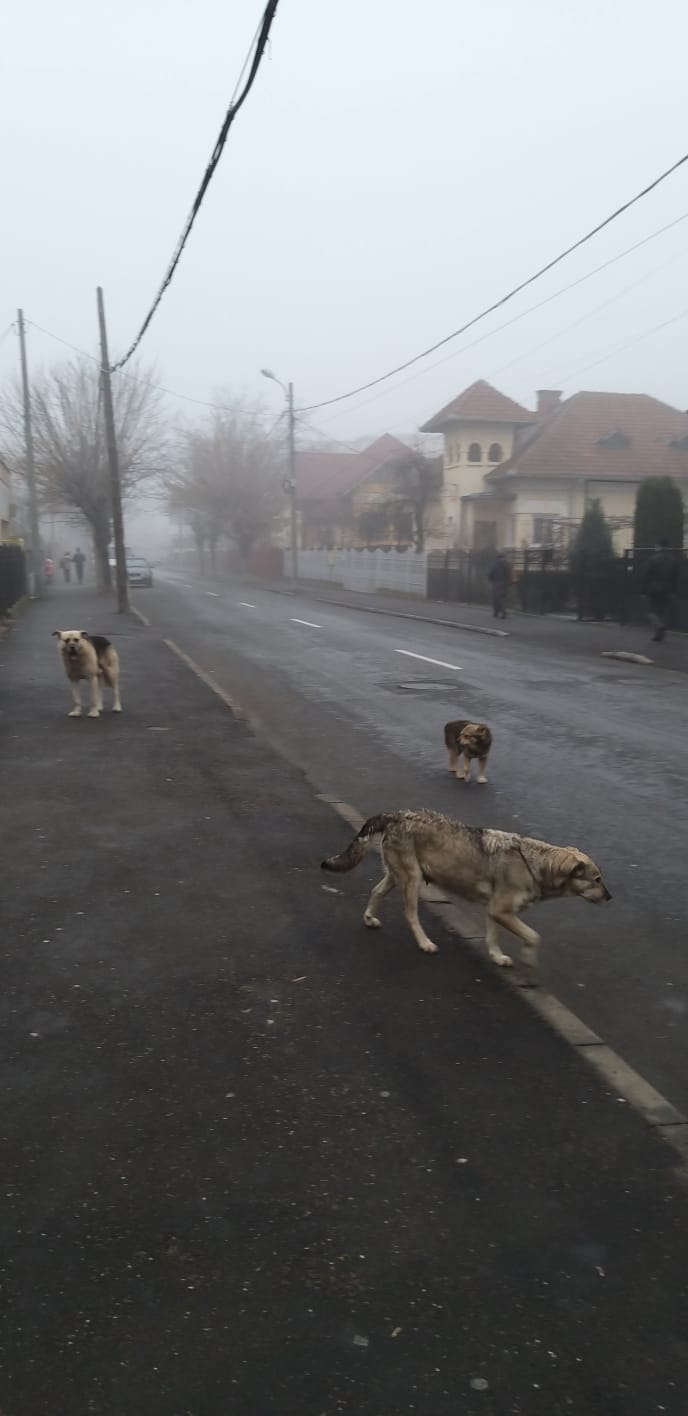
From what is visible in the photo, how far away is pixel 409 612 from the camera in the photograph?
29.6 meters

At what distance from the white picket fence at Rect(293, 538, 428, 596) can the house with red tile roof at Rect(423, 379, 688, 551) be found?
225 inches

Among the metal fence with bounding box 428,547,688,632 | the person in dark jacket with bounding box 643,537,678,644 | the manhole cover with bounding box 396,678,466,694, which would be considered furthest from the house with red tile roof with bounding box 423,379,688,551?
the manhole cover with bounding box 396,678,466,694

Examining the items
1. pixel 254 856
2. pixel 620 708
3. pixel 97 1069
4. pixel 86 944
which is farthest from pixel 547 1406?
pixel 620 708

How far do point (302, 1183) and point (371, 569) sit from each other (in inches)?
1623

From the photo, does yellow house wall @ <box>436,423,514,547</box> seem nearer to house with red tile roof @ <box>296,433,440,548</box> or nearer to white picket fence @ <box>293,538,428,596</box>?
house with red tile roof @ <box>296,433,440,548</box>

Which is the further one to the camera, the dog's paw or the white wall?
the white wall

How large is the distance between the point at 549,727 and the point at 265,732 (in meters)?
3.09

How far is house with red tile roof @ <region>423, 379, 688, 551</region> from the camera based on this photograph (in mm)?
46000

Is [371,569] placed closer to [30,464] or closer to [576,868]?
[30,464]

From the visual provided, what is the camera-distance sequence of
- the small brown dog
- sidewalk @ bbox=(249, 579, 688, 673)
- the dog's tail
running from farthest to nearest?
sidewalk @ bbox=(249, 579, 688, 673) < the small brown dog < the dog's tail

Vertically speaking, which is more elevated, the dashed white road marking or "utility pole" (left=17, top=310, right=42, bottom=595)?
"utility pole" (left=17, top=310, right=42, bottom=595)

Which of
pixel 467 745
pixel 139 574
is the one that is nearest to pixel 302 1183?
pixel 467 745

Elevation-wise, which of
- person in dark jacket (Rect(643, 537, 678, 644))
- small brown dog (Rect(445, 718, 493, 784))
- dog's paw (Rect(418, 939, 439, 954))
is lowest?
Answer: dog's paw (Rect(418, 939, 439, 954))

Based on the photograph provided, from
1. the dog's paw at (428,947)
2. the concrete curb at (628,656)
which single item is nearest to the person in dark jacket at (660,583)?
the concrete curb at (628,656)
